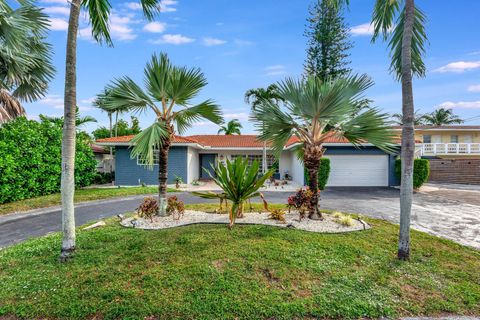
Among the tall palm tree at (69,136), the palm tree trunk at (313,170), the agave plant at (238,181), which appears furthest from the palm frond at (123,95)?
the palm tree trunk at (313,170)

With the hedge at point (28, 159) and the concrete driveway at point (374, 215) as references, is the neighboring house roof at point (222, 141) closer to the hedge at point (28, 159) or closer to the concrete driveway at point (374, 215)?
the hedge at point (28, 159)

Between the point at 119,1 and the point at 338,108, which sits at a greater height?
the point at 119,1

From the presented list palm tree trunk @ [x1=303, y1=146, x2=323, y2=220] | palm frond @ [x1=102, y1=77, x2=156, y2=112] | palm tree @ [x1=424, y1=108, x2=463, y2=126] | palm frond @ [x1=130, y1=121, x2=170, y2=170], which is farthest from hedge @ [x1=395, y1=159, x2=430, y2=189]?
palm tree @ [x1=424, y1=108, x2=463, y2=126]

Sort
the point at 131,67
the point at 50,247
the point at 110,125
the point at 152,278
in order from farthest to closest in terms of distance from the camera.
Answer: the point at 110,125 < the point at 131,67 < the point at 50,247 < the point at 152,278

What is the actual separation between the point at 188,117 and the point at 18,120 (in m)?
9.62

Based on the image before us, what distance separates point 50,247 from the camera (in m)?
5.27

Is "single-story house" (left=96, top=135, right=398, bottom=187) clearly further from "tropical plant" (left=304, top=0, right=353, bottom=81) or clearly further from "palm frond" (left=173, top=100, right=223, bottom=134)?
"tropical plant" (left=304, top=0, right=353, bottom=81)

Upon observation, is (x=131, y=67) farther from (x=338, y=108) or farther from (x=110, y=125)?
(x=110, y=125)

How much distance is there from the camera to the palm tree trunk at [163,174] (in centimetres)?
730

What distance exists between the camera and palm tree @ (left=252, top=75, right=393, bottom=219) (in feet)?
20.7

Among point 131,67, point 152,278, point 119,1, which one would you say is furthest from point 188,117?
point 152,278

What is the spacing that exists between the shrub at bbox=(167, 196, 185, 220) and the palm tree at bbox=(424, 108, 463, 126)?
154 feet

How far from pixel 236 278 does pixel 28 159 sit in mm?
12159

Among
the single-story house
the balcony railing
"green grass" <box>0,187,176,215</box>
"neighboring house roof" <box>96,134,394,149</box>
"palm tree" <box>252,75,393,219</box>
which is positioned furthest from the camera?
the balcony railing
